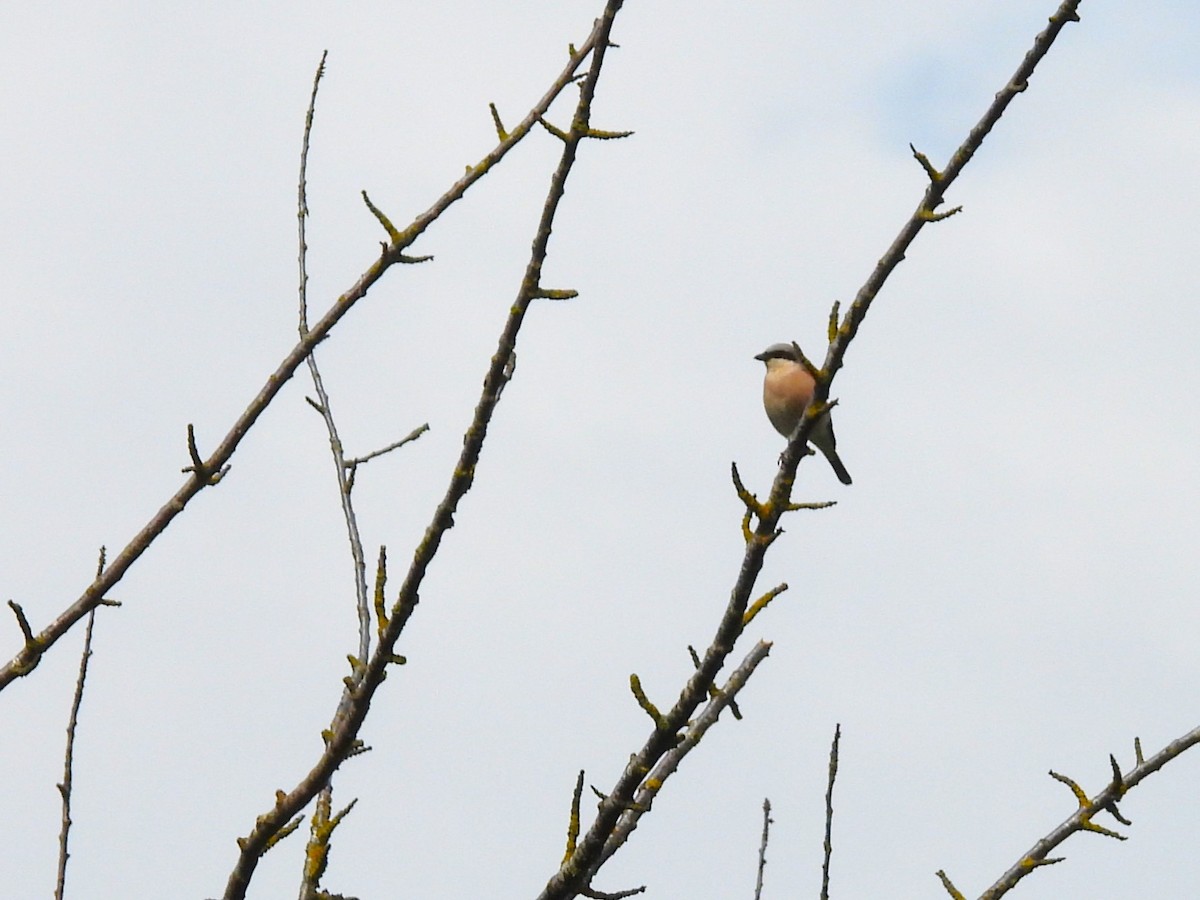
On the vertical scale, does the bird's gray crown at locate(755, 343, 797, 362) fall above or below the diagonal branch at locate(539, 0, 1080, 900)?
above

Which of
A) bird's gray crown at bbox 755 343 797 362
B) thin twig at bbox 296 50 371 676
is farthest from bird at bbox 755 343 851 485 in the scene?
thin twig at bbox 296 50 371 676

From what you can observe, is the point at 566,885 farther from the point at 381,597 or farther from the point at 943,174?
the point at 943,174

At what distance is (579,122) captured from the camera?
Result: 3.02 metres

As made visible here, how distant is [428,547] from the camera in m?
3.00

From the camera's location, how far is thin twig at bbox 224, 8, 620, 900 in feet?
9.70

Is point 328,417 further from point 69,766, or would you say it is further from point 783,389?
point 783,389

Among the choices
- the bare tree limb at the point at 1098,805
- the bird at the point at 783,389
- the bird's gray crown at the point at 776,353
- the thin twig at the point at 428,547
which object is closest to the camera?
the thin twig at the point at 428,547

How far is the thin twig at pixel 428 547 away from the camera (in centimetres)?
296

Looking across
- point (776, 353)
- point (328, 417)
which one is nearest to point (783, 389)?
point (776, 353)

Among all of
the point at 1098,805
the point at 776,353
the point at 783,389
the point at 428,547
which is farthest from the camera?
the point at 776,353

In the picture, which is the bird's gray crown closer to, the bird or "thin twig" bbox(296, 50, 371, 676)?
the bird

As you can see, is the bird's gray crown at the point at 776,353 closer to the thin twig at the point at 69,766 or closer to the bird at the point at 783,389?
the bird at the point at 783,389

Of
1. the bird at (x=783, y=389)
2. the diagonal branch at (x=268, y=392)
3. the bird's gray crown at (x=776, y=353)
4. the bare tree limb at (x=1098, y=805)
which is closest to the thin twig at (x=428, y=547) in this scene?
the diagonal branch at (x=268, y=392)

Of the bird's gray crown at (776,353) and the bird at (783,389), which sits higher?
the bird's gray crown at (776,353)
